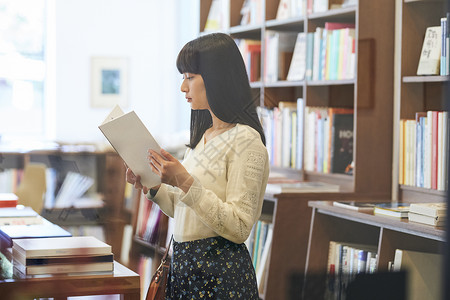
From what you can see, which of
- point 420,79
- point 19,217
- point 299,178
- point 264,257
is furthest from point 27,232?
point 299,178

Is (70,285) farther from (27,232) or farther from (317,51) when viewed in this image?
(317,51)

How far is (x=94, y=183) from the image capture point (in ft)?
7.27

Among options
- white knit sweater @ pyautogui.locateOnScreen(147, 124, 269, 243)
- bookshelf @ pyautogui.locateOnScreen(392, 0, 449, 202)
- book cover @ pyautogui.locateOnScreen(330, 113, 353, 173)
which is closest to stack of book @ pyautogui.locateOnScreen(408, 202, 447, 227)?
bookshelf @ pyautogui.locateOnScreen(392, 0, 449, 202)

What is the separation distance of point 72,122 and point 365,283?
15.6 ft

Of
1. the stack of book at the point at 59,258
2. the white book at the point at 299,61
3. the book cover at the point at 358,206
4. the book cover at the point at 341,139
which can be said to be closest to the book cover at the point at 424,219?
the book cover at the point at 358,206

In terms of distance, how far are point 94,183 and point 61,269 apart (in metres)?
0.93

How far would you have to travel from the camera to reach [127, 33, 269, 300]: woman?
144 cm

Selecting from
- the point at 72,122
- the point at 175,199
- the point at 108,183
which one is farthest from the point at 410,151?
the point at 72,122

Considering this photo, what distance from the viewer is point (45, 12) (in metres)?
5.13

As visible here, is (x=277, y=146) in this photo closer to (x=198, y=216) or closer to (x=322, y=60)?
(x=322, y=60)

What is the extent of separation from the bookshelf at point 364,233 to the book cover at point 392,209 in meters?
0.03

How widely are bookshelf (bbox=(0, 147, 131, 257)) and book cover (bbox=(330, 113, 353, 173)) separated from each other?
34.7 inches

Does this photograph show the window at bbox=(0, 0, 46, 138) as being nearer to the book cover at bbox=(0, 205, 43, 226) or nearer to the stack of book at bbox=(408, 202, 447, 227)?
the book cover at bbox=(0, 205, 43, 226)

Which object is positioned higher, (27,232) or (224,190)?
(224,190)
